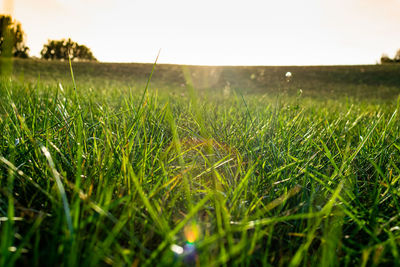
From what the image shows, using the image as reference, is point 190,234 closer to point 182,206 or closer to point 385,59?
point 182,206

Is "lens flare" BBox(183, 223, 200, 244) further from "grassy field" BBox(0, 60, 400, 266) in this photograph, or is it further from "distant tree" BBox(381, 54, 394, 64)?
"distant tree" BBox(381, 54, 394, 64)

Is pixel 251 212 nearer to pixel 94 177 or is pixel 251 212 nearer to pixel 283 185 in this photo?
pixel 283 185

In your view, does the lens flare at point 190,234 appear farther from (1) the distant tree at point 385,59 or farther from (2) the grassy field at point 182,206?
(1) the distant tree at point 385,59

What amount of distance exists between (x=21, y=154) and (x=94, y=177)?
0.25m

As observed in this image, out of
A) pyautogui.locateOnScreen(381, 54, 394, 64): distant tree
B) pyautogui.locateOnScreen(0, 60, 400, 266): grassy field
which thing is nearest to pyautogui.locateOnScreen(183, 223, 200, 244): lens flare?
pyautogui.locateOnScreen(0, 60, 400, 266): grassy field

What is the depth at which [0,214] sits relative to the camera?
0.57 metres

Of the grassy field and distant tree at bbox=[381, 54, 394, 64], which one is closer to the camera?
the grassy field

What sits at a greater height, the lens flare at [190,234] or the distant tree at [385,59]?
the distant tree at [385,59]

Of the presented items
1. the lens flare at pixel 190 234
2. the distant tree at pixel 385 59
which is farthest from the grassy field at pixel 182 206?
the distant tree at pixel 385 59

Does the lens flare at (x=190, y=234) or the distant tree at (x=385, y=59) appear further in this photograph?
the distant tree at (x=385, y=59)

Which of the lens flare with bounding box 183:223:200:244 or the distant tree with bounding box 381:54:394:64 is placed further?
the distant tree with bounding box 381:54:394:64

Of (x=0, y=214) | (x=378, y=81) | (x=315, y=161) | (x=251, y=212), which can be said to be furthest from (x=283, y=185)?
(x=378, y=81)

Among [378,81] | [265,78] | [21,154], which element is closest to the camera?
[21,154]

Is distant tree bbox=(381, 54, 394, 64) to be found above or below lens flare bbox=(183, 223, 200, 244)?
above
